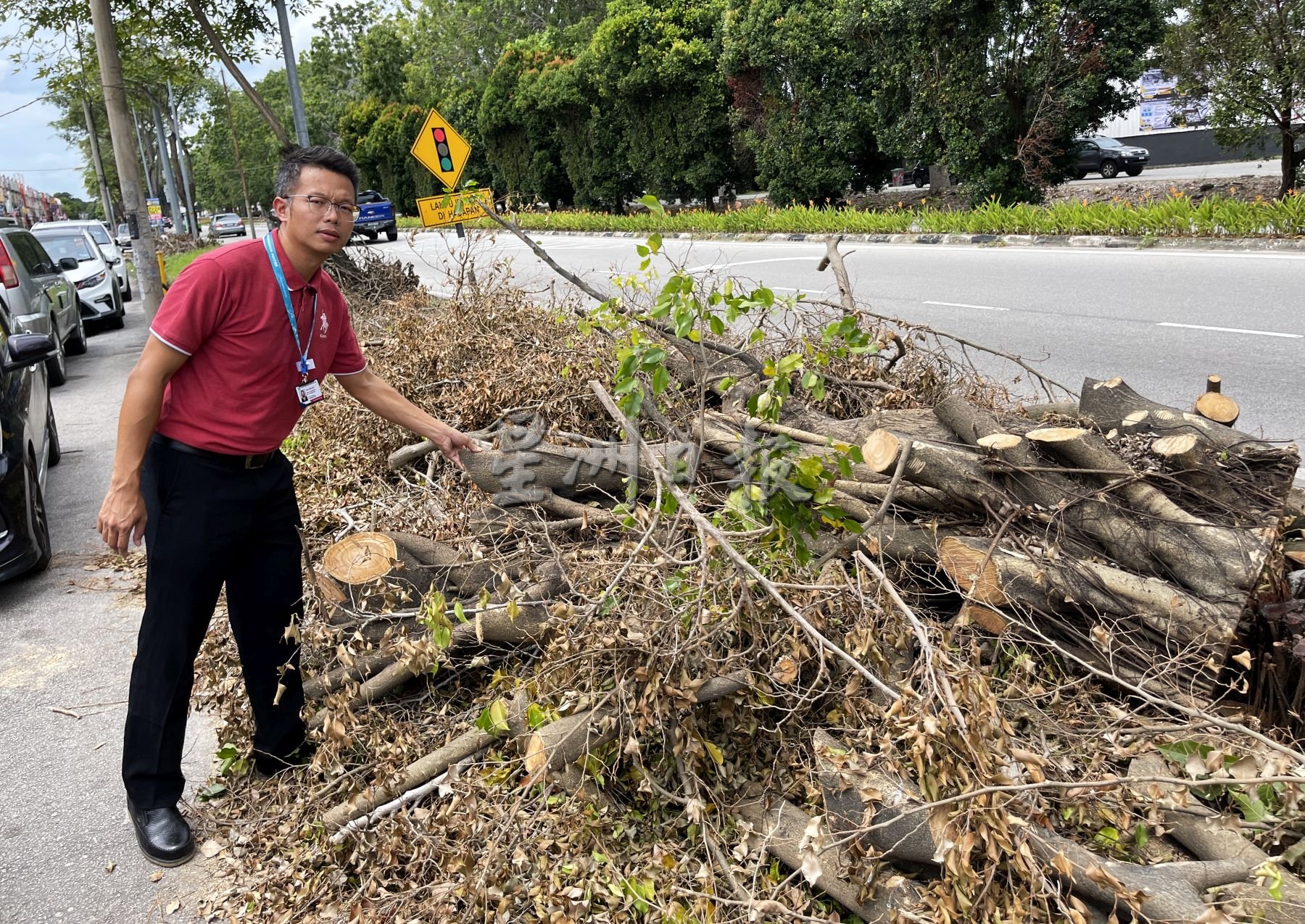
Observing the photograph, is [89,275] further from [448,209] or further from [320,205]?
[320,205]

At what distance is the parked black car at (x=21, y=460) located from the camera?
17.6 feet

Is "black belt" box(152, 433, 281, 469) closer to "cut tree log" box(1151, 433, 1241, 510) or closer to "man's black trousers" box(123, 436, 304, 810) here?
"man's black trousers" box(123, 436, 304, 810)

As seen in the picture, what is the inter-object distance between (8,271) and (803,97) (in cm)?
1690

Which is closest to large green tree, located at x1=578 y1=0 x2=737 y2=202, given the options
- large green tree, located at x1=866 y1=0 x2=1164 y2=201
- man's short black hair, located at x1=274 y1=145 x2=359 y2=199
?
large green tree, located at x1=866 y1=0 x2=1164 y2=201

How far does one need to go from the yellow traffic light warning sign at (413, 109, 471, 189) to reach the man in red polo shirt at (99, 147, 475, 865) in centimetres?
931

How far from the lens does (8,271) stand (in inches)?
456

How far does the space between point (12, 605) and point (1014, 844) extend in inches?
206

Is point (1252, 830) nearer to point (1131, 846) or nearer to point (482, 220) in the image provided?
point (1131, 846)

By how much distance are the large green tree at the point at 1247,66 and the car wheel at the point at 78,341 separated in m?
17.2

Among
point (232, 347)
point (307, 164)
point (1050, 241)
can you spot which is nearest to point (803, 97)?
point (1050, 241)

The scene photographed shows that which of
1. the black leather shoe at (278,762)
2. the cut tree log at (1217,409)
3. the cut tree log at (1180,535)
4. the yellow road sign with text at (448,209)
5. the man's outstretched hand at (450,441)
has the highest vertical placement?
the yellow road sign with text at (448,209)

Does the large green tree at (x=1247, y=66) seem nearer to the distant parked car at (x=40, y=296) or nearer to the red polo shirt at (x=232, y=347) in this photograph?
the red polo shirt at (x=232, y=347)

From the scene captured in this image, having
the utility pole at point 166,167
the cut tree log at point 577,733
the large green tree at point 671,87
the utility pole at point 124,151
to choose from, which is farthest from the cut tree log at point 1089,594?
the utility pole at point 166,167

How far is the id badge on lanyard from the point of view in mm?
3014
